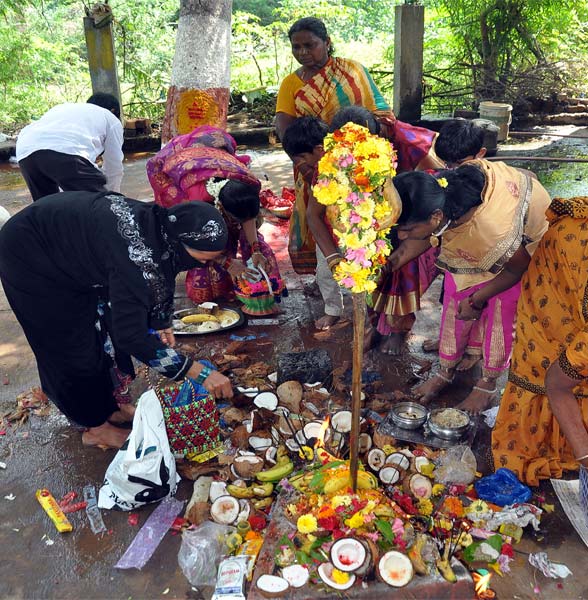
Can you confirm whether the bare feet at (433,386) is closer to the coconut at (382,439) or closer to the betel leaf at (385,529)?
the coconut at (382,439)

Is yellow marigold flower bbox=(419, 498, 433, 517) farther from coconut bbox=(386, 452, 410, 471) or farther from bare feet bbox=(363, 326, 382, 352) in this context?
bare feet bbox=(363, 326, 382, 352)

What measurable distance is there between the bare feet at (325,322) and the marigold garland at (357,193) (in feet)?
7.80

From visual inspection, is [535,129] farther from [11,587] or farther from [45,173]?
[11,587]

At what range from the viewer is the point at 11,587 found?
250cm

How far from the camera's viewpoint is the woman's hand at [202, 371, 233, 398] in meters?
2.84

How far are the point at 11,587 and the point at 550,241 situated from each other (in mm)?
2983

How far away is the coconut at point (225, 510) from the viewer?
2727 millimetres

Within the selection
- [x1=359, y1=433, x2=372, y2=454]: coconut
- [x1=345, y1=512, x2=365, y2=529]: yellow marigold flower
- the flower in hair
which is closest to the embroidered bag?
[x1=359, y1=433, x2=372, y2=454]: coconut

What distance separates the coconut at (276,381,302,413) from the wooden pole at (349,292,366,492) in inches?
38.3

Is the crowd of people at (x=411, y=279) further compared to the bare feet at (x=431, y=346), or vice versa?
the bare feet at (x=431, y=346)

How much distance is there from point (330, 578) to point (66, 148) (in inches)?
147

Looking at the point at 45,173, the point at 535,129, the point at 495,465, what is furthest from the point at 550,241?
the point at 535,129

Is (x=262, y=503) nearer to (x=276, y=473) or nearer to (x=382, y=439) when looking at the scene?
(x=276, y=473)

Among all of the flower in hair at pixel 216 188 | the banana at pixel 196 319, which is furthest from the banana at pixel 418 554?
the flower in hair at pixel 216 188
